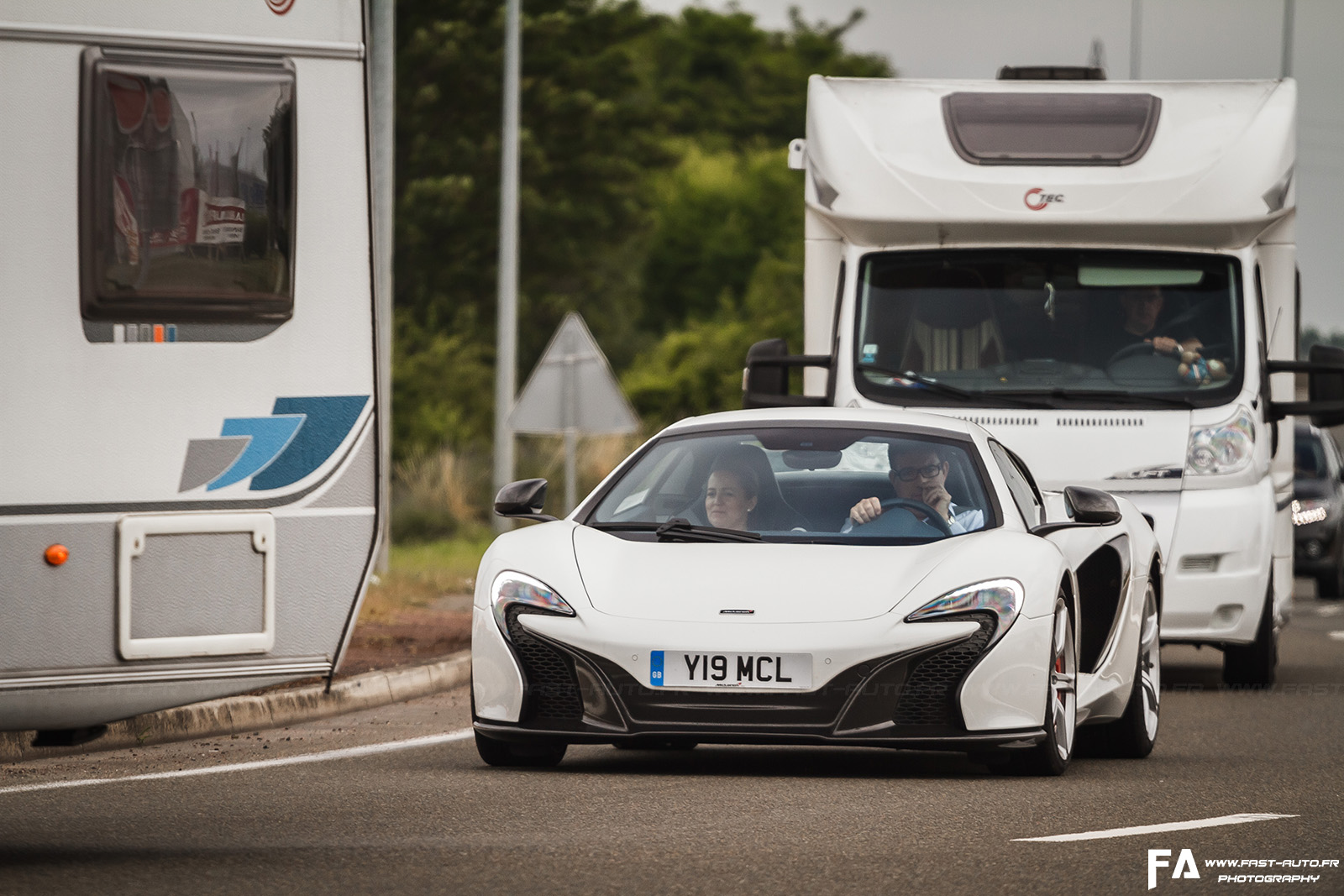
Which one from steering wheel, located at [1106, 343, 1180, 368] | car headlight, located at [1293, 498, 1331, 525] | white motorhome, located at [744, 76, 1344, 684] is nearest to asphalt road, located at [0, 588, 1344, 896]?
white motorhome, located at [744, 76, 1344, 684]

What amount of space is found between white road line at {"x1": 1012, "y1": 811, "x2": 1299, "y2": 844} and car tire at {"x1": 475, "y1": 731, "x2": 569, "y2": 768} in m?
2.34

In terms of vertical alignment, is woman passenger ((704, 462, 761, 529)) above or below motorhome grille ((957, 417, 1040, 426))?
below

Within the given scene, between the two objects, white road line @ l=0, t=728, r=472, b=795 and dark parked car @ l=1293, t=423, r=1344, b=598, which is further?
dark parked car @ l=1293, t=423, r=1344, b=598

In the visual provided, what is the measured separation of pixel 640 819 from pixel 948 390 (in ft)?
18.9

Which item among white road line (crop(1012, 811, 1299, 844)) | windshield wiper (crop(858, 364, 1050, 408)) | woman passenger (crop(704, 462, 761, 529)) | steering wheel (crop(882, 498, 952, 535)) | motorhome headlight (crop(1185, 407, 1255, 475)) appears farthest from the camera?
windshield wiper (crop(858, 364, 1050, 408))

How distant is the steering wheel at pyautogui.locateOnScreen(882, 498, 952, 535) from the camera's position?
945cm

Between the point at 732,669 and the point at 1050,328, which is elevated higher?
the point at 1050,328

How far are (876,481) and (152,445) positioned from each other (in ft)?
12.3

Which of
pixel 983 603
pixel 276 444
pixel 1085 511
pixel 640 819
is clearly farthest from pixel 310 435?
pixel 1085 511

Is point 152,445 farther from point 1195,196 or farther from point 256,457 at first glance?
point 1195,196

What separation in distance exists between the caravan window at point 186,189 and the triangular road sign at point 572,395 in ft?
45.3

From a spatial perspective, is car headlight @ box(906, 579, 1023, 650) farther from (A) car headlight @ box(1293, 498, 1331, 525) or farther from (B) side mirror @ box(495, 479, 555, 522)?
(A) car headlight @ box(1293, 498, 1331, 525)

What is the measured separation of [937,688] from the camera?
340 inches

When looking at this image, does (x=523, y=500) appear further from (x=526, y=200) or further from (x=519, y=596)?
(x=526, y=200)
